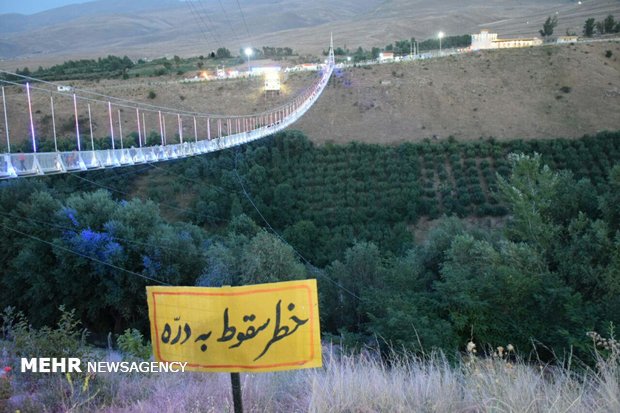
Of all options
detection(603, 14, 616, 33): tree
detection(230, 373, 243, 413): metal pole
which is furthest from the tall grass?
detection(603, 14, 616, 33): tree

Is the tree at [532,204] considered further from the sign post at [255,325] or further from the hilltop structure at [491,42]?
the hilltop structure at [491,42]

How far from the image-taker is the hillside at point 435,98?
89.5ft

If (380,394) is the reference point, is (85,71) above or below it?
above

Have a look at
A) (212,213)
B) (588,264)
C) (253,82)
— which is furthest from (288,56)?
(588,264)

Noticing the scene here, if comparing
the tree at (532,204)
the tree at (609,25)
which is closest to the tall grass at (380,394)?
the tree at (532,204)

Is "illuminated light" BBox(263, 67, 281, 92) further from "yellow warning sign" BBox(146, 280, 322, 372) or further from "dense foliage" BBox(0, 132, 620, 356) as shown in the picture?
"yellow warning sign" BBox(146, 280, 322, 372)

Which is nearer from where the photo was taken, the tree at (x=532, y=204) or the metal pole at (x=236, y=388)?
the metal pole at (x=236, y=388)

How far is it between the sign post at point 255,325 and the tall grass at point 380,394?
1.63 ft

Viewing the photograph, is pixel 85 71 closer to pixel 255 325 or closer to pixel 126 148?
pixel 126 148

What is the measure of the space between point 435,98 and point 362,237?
51.6ft

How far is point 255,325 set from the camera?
5.52 feet

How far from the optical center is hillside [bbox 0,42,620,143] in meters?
27.3

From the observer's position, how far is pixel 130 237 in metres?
12.4

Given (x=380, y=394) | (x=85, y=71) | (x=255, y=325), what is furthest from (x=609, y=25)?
(x=255, y=325)
